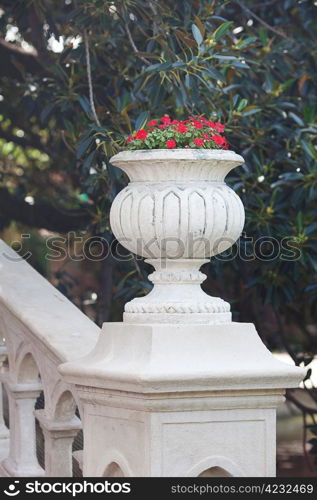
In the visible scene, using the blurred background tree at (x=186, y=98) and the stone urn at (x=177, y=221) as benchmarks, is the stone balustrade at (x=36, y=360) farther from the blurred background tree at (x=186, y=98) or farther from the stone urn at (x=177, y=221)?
the blurred background tree at (x=186, y=98)

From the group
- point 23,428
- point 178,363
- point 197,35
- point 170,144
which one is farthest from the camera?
point 197,35

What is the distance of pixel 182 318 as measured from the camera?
3201 mm

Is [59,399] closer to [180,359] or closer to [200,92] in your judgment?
[180,359]

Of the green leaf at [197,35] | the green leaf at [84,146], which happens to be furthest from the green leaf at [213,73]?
the green leaf at [84,146]

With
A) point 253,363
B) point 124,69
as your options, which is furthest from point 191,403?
point 124,69

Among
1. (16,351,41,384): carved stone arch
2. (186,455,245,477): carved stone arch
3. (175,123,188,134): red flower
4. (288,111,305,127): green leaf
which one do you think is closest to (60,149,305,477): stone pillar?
(186,455,245,477): carved stone arch

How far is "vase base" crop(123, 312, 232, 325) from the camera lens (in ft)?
10.5

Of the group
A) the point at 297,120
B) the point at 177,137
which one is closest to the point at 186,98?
the point at 297,120

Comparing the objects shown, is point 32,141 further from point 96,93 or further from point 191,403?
point 191,403

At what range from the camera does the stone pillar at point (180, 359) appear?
3.06m

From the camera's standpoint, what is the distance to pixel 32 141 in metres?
8.27

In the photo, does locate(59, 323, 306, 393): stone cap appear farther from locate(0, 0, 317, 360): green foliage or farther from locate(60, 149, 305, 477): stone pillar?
locate(0, 0, 317, 360): green foliage

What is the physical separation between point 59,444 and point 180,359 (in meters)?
1.14

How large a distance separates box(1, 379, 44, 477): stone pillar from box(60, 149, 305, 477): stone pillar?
0.95 m
